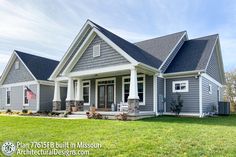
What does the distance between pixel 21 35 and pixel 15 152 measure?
40.9 ft

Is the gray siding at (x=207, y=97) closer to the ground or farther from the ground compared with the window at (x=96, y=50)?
closer to the ground

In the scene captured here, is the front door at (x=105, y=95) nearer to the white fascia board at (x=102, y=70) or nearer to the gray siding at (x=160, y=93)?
the white fascia board at (x=102, y=70)

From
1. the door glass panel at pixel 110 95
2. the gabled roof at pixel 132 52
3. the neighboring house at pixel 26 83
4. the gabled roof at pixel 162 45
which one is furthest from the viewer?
the neighboring house at pixel 26 83

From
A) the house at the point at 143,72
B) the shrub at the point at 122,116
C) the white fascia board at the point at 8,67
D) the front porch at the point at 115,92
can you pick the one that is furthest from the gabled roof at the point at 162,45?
the white fascia board at the point at 8,67

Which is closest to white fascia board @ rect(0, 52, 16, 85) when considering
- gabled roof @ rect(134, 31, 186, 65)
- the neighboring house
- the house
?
the neighboring house

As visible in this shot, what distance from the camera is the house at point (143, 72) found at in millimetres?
12930

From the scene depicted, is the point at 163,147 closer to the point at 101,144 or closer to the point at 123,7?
the point at 101,144

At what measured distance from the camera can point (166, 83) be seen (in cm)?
1471

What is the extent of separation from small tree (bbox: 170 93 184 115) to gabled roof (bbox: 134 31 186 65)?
260 cm

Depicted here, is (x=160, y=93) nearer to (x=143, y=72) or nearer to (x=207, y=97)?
(x=143, y=72)

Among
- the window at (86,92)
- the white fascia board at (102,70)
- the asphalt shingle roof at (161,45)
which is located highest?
the asphalt shingle roof at (161,45)

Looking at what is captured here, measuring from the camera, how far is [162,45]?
55.7 ft

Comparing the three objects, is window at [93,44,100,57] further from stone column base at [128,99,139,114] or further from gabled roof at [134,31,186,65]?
gabled roof at [134,31,186,65]

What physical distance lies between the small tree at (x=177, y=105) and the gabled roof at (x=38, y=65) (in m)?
11.4
